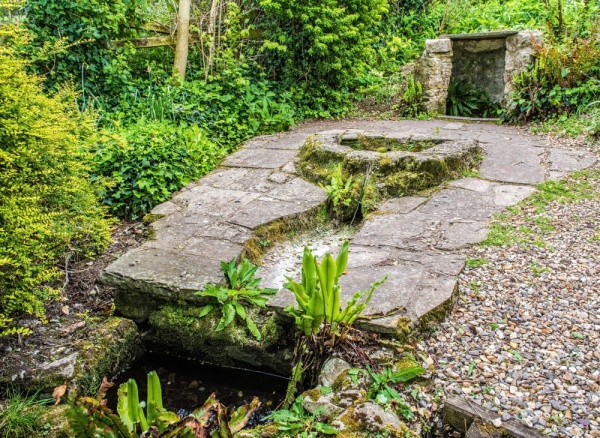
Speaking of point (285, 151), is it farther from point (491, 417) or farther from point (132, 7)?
point (491, 417)

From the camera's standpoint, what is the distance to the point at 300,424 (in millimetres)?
1785

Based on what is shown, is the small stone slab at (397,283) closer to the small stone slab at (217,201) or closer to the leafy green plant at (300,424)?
the leafy green plant at (300,424)

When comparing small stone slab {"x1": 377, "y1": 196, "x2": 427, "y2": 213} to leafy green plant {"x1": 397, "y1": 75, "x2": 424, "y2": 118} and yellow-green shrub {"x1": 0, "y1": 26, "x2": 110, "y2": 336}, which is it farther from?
leafy green plant {"x1": 397, "y1": 75, "x2": 424, "y2": 118}

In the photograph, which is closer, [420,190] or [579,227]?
[579,227]

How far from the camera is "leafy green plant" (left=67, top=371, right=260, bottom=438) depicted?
1.61 meters

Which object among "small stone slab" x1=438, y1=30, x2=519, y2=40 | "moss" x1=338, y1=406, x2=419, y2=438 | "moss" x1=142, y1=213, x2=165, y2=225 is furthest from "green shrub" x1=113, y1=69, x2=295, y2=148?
"moss" x1=338, y1=406, x2=419, y2=438

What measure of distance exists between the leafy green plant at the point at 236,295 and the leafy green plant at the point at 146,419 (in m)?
0.79

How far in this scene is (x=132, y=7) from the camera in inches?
231

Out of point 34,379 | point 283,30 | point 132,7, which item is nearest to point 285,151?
point 283,30

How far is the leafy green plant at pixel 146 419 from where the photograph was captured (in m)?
1.61

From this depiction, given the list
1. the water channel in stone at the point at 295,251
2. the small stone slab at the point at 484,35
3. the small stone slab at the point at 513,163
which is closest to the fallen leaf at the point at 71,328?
the water channel in stone at the point at 295,251

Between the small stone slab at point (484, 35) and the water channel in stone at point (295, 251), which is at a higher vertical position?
the small stone slab at point (484, 35)

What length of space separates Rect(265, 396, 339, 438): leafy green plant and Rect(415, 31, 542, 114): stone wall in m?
5.55

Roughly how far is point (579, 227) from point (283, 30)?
4.68 metres
